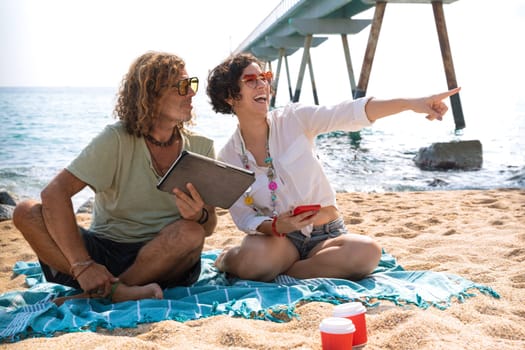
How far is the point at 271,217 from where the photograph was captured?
9.87ft

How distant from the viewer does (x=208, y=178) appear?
2.55m

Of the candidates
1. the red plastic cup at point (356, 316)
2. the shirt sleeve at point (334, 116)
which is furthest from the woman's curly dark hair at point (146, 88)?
the red plastic cup at point (356, 316)

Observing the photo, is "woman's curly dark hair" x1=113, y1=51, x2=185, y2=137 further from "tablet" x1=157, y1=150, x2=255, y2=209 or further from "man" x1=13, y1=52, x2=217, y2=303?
"tablet" x1=157, y1=150, x2=255, y2=209

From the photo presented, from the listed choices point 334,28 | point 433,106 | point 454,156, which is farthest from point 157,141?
point 334,28

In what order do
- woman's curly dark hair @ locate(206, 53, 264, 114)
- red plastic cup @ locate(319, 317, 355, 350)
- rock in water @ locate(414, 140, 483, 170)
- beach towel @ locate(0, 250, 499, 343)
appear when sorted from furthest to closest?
rock in water @ locate(414, 140, 483, 170) < woman's curly dark hair @ locate(206, 53, 264, 114) < beach towel @ locate(0, 250, 499, 343) < red plastic cup @ locate(319, 317, 355, 350)

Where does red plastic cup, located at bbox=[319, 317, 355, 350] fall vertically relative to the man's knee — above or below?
below

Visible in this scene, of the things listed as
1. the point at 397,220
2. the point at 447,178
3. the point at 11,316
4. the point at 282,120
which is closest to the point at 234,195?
the point at 282,120

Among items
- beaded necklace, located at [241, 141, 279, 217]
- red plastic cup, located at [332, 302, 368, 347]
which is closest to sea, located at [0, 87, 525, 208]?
beaded necklace, located at [241, 141, 279, 217]

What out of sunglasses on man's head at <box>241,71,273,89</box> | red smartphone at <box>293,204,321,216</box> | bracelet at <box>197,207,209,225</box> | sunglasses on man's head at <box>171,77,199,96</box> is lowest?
red smartphone at <box>293,204,321,216</box>

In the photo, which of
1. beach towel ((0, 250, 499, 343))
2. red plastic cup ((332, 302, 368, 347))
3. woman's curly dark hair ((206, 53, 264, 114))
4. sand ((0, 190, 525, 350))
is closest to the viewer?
Answer: red plastic cup ((332, 302, 368, 347))

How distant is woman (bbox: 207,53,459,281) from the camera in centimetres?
296

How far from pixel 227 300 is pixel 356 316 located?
943 mm

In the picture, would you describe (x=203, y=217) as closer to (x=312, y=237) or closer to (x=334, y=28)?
(x=312, y=237)

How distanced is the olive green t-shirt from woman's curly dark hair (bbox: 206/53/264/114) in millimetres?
570
